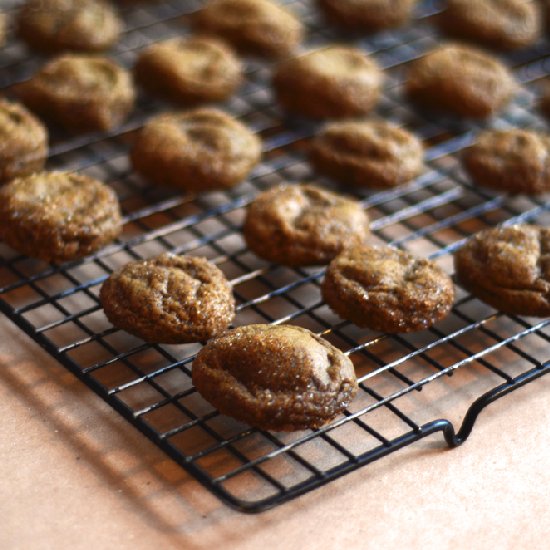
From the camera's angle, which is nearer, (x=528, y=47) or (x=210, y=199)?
(x=210, y=199)

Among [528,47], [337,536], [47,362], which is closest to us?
[337,536]

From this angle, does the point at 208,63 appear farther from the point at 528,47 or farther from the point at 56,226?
the point at 528,47

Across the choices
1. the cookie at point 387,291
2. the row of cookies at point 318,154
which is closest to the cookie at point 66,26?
the row of cookies at point 318,154

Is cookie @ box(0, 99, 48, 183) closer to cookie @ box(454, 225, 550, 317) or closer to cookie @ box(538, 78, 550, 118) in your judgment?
cookie @ box(454, 225, 550, 317)

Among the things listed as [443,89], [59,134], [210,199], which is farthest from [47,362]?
[443,89]

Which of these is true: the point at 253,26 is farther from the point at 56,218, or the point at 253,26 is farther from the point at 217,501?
the point at 217,501

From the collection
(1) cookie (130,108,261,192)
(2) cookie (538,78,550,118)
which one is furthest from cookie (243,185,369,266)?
(2) cookie (538,78,550,118)
